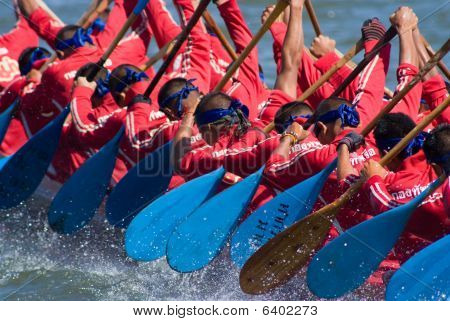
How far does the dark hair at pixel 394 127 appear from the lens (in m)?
5.77

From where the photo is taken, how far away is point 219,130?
6.08m

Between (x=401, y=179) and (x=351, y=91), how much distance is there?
157 cm

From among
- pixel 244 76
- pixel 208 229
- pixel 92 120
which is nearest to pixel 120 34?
pixel 92 120

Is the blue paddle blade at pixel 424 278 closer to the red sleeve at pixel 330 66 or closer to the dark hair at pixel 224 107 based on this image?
the dark hair at pixel 224 107

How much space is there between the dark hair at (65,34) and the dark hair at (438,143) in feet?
11.5

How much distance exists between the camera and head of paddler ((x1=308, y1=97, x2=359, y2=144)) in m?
5.90

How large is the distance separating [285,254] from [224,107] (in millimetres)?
908

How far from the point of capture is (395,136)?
5773mm

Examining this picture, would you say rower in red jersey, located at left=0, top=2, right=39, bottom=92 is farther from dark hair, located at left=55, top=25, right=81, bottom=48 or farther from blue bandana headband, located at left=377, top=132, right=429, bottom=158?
blue bandana headband, located at left=377, top=132, right=429, bottom=158

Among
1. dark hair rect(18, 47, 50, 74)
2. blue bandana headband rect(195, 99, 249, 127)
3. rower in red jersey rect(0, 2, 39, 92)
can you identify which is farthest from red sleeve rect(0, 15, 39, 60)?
blue bandana headband rect(195, 99, 249, 127)

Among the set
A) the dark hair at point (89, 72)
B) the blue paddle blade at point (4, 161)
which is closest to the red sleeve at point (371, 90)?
the dark hair at point (89, 72)

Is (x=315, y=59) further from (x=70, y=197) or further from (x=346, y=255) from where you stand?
(x=346, y=255)
